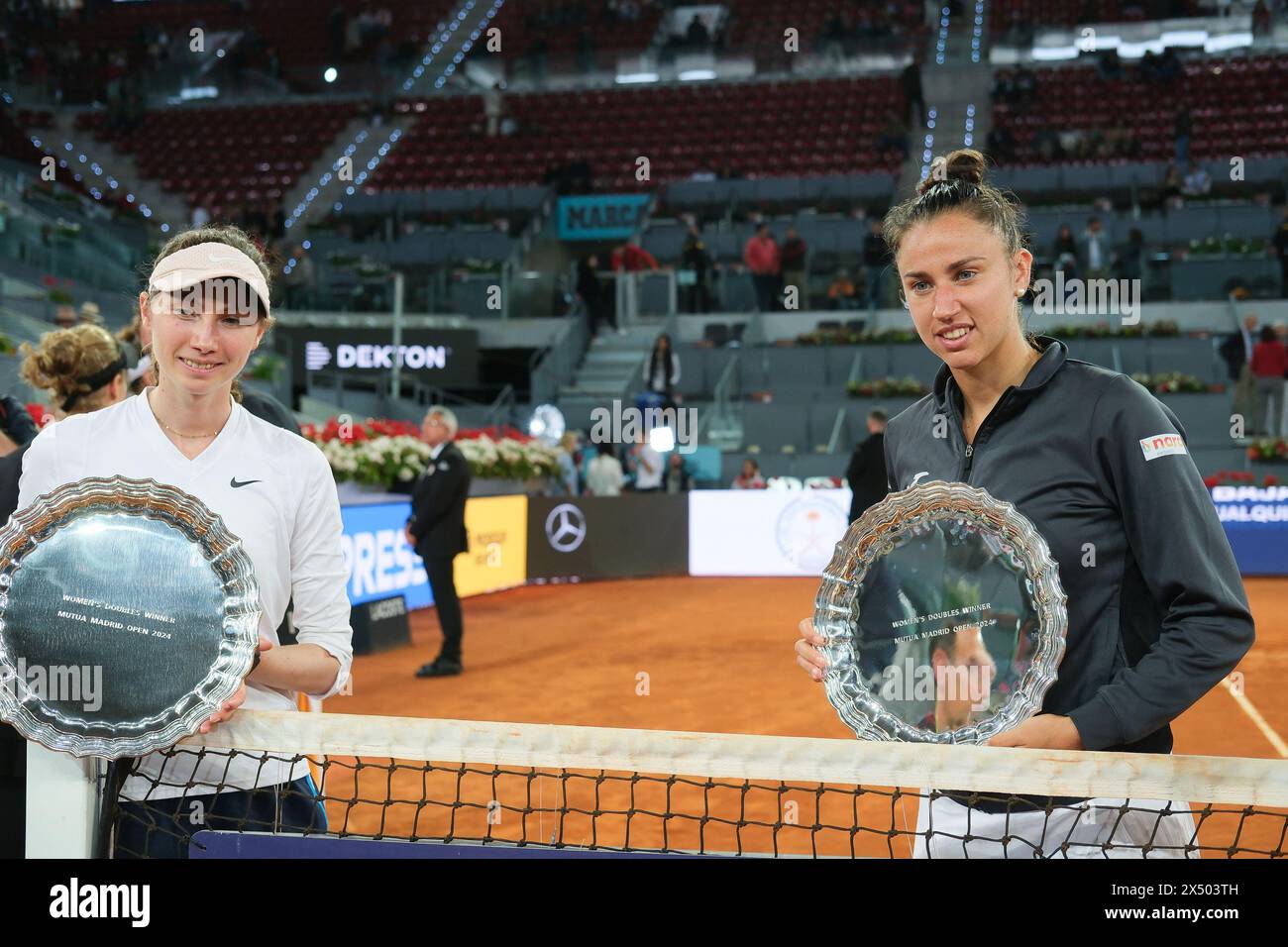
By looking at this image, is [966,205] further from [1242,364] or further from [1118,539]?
[1242,364]

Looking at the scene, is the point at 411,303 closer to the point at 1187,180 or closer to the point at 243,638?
the point at 1187,180

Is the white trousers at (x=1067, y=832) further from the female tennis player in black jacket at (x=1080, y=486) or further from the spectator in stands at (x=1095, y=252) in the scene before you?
the spectator in stands at (x=1095, y=252)

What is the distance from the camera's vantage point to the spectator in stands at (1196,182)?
68.3 ft

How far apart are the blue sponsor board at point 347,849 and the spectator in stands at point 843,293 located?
18236 millimetres

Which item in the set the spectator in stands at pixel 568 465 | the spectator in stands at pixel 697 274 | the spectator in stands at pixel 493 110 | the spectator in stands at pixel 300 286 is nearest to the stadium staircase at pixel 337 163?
the spectator in stands at pixel 493 110

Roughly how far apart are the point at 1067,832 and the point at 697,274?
61.7 feet

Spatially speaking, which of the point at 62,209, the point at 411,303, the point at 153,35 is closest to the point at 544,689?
the point at 411,303

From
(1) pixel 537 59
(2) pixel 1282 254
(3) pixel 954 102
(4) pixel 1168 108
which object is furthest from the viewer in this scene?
(1) pixel 537 59

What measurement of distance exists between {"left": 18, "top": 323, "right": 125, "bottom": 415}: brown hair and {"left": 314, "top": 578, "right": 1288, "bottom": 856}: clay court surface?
1479mm

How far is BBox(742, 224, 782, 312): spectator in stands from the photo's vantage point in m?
19.8

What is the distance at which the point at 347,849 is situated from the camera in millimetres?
2053

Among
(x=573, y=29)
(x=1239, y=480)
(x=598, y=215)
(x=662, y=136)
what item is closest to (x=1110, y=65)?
(x=662, y=136)

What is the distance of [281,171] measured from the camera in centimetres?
2797

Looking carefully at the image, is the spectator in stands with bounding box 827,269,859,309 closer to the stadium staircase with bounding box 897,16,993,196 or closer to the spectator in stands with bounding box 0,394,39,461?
the stadium staircase with bounding box 897,16,993,196
